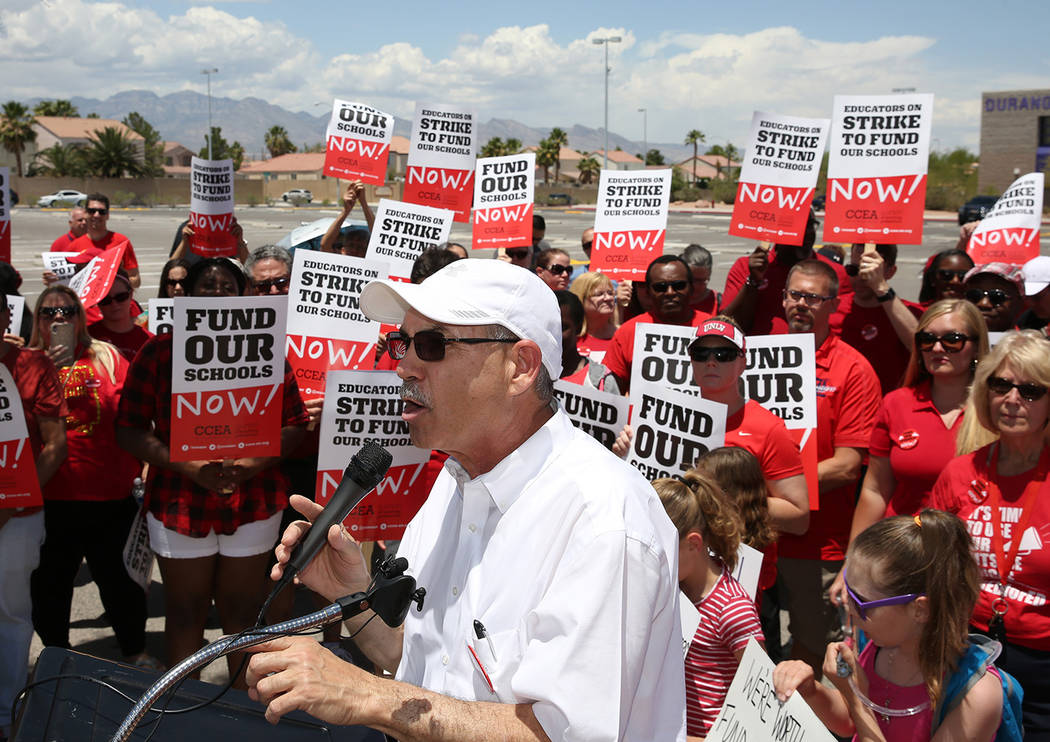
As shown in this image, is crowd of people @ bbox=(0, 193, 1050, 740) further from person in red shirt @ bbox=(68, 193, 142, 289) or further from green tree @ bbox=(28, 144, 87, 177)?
green tree @ bbox=(28, 144, 87, 177)

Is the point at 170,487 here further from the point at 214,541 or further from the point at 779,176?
the point at 779,176

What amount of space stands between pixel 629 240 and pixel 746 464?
4461 mm

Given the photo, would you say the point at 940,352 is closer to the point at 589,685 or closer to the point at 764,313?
the point at 764,313

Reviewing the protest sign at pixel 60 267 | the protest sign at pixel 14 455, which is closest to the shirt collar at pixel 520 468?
the protest sign at pixel 14 455

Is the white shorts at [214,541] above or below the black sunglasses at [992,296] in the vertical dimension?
below

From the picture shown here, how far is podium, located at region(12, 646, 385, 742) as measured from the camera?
1.86 metres

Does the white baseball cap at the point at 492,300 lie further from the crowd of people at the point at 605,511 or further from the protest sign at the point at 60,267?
the protest sign at the point at 60,267

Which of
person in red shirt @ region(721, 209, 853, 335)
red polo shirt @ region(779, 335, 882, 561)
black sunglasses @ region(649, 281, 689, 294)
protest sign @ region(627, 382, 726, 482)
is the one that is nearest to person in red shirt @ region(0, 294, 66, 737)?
protest sign @ region(627, 382, 726, 482)

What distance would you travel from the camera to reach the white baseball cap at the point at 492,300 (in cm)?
198

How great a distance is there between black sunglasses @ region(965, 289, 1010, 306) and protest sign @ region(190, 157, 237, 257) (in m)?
5.87

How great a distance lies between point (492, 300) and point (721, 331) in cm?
254

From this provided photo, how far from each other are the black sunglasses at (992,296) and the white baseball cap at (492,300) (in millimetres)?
4545

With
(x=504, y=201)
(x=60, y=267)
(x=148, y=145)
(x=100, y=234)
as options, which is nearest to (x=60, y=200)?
(x=148, y=145)

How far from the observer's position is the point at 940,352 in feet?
14.1
